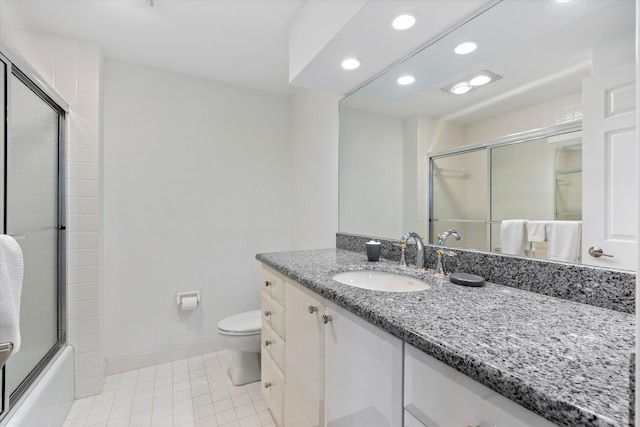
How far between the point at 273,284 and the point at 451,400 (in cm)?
105

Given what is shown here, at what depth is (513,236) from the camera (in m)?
1.07

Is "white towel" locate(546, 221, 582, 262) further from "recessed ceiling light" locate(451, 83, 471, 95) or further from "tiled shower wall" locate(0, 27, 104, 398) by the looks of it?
"tiled shower wall" locate(0, 27, 104, 398)

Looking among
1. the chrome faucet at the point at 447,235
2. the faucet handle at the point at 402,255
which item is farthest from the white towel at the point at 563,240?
the faucet handle at the point at 402,255

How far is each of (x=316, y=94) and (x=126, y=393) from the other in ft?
8.21

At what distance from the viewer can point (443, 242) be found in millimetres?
1315

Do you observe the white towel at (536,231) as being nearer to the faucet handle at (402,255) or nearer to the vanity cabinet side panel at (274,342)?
the faucet handle at (402,255)

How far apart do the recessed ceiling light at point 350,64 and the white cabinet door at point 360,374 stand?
3.96ft

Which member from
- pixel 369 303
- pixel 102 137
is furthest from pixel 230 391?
pixel 102 137

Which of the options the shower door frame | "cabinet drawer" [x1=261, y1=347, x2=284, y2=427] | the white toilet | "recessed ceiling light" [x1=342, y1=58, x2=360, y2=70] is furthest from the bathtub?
"recessed ceiling light" [x1=342, y1=58, x2=360, y2=70]

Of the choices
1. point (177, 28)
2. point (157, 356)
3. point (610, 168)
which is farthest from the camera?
point (157, 356)

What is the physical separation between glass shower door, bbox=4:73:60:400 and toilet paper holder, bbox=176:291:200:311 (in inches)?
28.3

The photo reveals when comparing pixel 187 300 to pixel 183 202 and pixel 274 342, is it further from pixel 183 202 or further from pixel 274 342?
pixel 274 342

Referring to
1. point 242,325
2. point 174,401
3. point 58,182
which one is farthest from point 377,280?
point 58,182

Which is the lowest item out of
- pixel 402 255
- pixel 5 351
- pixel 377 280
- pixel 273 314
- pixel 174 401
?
pixel 174 401
